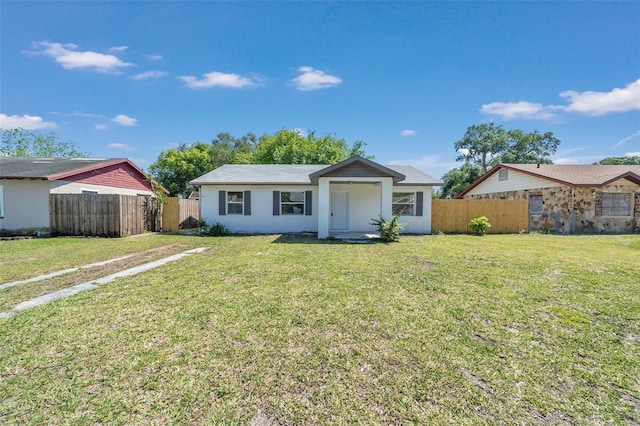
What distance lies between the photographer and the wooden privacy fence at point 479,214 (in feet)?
50.3

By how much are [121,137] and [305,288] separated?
127 ft

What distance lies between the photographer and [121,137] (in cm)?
3425

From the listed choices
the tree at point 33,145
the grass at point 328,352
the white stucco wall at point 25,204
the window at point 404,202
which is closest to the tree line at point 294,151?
the tree at point 33,145

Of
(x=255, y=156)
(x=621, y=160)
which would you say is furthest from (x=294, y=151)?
(x=621, y=160)

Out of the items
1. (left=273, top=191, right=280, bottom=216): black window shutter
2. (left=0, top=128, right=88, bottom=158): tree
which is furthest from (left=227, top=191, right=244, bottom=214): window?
(left=0, top=128, right=88, bottom=158): tree

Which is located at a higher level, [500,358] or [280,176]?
[280,176]

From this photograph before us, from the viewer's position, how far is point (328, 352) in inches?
121

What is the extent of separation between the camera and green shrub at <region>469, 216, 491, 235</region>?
47.7ft

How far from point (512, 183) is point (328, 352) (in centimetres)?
2158

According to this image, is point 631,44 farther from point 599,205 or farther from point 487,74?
point 599,205

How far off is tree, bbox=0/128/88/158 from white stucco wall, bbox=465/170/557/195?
1803 inches

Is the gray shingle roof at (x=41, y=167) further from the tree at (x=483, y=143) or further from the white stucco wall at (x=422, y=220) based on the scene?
the tree at (x=483, y=143)

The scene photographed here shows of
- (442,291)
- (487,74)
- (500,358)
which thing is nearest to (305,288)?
(442,291)

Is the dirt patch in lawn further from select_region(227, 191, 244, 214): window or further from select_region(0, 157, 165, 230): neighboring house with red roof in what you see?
select_region(0, 157, 165, 230): neighboring house with red roof
